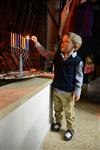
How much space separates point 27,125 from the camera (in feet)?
4.29

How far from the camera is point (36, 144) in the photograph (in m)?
1.59

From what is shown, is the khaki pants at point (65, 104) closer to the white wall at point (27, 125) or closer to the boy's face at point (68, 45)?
the white wall at point (27, 125)

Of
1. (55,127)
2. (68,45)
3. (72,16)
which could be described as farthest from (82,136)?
(72,16)

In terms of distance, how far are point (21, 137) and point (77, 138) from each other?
79 centimetres

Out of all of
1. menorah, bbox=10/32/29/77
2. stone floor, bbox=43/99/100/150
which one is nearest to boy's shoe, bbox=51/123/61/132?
stone floor, bbox=43/99/100/150

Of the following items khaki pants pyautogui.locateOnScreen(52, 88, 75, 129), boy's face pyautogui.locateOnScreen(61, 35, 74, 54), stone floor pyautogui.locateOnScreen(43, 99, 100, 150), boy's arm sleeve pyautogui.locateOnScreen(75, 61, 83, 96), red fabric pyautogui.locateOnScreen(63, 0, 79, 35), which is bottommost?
stone floor pyautogui.locateOnScreen(43, 99, 100, 150)

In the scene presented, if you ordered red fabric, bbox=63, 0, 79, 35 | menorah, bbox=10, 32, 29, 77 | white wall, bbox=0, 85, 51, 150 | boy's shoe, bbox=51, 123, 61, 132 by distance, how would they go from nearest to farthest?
white wall, bbox=0, 85, 51, 150 → menorah, bbox=10, 32, 29, 77 → boy's shoe, bbox=51, 123, 61, 132 → red fabric, bbox=63, 0, 79, 35

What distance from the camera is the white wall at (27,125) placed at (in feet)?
3.24

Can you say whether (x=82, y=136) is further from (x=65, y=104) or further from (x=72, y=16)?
(x=72, y=16)

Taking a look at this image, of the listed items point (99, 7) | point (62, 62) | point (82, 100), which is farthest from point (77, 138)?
point (99, 7)

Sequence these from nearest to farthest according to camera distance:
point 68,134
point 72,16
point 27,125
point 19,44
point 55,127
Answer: point 27,125 < point 19,44 < point 68,134 < point 55,127 < point 72,16

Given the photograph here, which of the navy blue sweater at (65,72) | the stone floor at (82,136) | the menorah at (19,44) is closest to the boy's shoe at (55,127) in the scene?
the stone floor at (82,136)

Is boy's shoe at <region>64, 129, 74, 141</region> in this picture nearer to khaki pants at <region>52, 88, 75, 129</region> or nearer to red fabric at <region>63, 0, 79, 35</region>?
khaki pants at <region>52, 88, 75, 129</region>

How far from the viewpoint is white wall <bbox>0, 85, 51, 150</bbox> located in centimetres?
99
